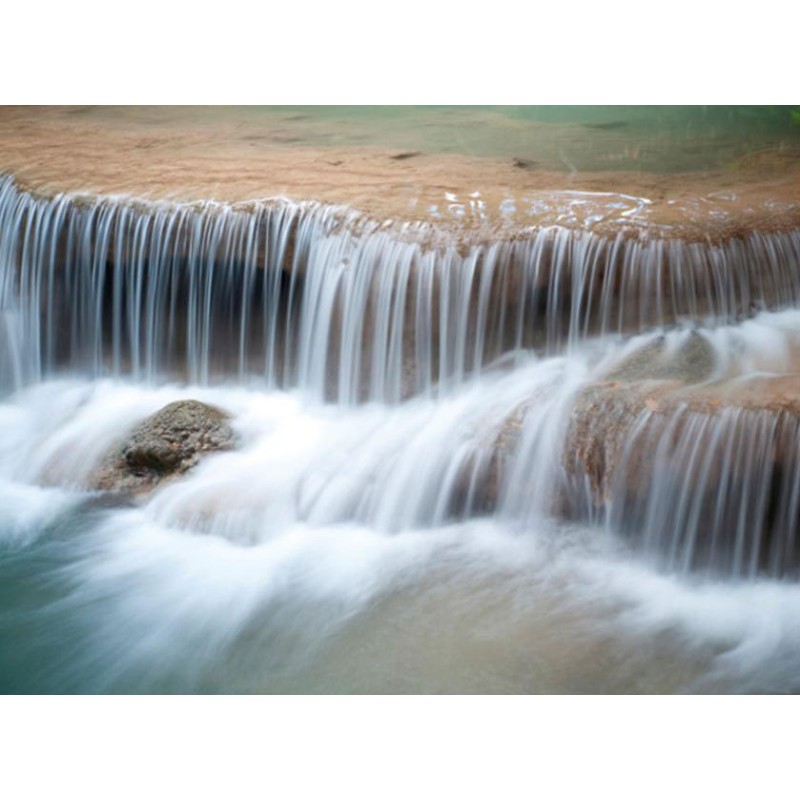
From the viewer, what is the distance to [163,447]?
5961 mm

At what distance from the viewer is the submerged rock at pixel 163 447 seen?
5.95m

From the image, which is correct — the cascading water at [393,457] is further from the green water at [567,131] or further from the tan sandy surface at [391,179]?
the green water at [567,131]

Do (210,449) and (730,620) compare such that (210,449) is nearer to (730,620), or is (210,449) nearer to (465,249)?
(465,249)

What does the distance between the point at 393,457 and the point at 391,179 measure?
2469mm

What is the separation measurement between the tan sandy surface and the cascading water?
10.0 inches

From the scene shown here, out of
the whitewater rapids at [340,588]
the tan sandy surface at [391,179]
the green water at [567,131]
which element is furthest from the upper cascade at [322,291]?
the green water at [567,131]

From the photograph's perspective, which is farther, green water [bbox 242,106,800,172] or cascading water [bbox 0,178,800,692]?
green water [bbox 242,106,800,172]

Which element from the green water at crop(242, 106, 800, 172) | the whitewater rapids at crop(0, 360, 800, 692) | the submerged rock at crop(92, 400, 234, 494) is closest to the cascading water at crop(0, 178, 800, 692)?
the whitewater rapids at crop(0, 360, 800, 692)

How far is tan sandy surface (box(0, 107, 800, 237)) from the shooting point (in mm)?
6551

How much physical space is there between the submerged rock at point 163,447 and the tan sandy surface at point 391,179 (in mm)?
1745

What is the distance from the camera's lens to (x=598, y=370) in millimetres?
5777

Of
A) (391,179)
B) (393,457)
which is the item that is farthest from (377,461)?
(391,179)

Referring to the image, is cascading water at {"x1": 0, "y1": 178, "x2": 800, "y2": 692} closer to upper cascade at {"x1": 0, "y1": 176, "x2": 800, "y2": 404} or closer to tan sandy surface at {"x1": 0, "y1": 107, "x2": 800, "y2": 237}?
upper cascade at {"x1": 0, "y1": 176, "x2": 800, "y2": 404}
